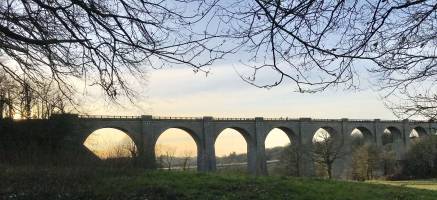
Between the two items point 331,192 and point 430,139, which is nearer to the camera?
point 331,192

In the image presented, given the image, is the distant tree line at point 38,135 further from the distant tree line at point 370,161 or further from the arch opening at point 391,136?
the arch opening at point 391,136

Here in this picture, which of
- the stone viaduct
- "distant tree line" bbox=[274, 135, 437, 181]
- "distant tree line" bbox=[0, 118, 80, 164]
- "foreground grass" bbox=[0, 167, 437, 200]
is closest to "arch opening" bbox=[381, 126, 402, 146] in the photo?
the stone viaduct

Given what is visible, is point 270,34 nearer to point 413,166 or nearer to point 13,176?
point 13,176

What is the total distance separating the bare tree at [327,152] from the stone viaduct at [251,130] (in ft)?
4.91

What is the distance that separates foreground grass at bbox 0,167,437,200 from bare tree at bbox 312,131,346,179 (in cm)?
3795

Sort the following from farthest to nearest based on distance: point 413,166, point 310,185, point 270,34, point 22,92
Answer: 1. point 413,166
2. point 310,185
3. point 22,92
4. point 270,34

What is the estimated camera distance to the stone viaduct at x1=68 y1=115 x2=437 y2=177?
4669cm

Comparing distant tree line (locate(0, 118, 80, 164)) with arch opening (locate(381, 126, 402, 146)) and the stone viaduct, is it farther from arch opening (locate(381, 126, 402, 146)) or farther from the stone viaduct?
arch opening (locate(381, 126, 402, 146))

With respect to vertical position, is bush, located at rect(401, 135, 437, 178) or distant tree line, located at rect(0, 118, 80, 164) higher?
distant tree line, located at rect(0, 118, 80, 164)

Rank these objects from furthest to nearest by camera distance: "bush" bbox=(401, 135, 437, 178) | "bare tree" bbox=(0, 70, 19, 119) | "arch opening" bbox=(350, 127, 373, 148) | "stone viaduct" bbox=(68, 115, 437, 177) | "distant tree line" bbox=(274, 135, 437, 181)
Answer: "arch opening" bbox=(350, 127, 373, 148) → "distant tree line" bbox=(274, 135, 437, 181) → "bush" bbox=(401, 135, 437, 178) → "stone viaduct" bbox=(68, 115, 437, 177) → "bare tree" bbox=(0, 70, 19, 119)

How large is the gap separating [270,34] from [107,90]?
84.1 inches

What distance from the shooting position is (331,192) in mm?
12008

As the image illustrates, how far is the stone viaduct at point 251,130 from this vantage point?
4669 centimetres

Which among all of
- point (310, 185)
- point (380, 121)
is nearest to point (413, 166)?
point (380, 121)
